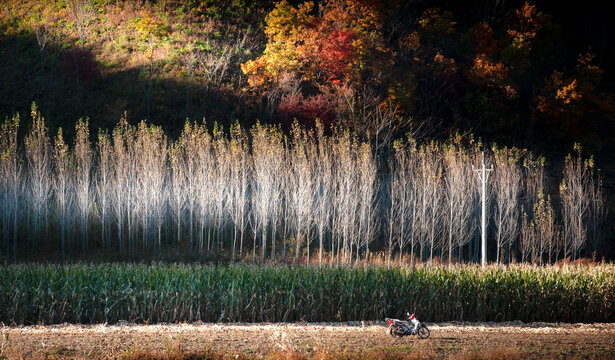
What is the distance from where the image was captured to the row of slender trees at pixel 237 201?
80.2ft

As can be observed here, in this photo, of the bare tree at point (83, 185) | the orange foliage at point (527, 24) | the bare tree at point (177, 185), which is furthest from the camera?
the orange foliage at point (527, 24)

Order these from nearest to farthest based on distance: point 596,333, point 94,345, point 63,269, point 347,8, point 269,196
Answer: point 94,345
point 596,333
point 63,269
point 269,196
point 347,8

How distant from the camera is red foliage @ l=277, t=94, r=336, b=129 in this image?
33125mm

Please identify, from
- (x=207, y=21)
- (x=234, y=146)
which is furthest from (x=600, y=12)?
(x=234, y=146)

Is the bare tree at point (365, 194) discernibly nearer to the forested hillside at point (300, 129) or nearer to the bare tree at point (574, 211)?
the forested hillside at point (300, 129)

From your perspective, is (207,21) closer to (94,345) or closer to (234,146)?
(234,146)

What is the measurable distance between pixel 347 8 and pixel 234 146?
15598 millimetres

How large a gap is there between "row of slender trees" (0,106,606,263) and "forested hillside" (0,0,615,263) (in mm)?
145

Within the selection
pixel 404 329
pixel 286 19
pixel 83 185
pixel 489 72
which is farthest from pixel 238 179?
pixel 489 72

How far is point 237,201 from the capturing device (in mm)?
25469

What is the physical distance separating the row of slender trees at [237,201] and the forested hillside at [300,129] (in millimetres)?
145

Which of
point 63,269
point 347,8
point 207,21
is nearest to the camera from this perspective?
point 63,269

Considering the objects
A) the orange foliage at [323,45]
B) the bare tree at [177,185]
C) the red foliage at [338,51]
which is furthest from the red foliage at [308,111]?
the bare tree at [177,185]

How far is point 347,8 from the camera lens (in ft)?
120
